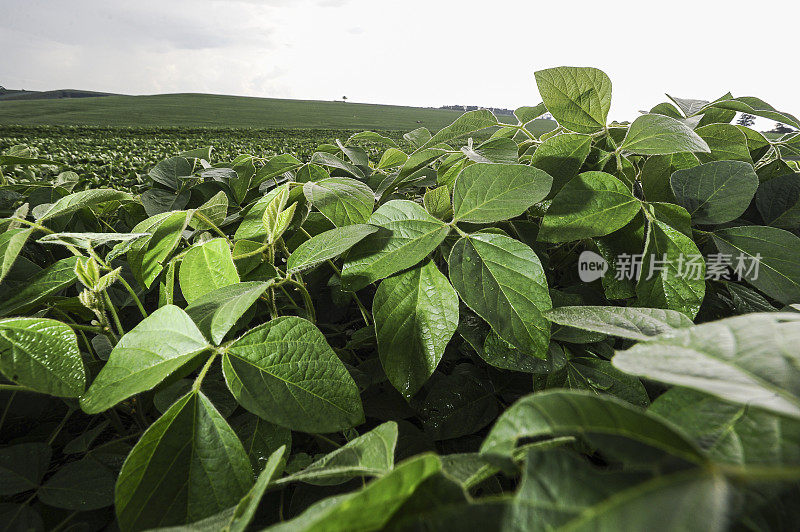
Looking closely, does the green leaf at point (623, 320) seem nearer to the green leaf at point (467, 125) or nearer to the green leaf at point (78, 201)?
the green leaf at point (467, 125)

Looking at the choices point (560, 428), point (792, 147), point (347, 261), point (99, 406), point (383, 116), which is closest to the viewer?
point (560, 428)

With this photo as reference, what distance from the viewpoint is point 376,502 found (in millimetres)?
132

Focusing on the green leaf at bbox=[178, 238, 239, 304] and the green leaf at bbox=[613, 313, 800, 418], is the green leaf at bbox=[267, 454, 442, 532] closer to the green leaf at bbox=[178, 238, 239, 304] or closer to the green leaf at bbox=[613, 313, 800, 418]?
the green leaf at bbox=[613, 313, 800, 418]

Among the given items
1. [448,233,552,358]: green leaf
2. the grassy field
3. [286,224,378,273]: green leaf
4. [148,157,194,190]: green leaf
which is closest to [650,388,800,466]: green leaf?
[448,233,552,358]: green leaf

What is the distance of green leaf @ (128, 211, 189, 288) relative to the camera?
385 mm

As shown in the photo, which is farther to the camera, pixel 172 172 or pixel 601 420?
pixel 172 172

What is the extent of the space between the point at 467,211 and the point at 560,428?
251mm

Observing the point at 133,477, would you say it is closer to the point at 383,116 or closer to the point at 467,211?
the point at 467,211

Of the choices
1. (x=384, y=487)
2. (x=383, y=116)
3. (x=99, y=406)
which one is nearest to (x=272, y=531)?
(x=384, y=487)

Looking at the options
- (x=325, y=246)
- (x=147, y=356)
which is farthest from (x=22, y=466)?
(x=325, y=246)

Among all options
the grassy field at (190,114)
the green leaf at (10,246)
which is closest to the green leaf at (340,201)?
the green leaf at (10,246)

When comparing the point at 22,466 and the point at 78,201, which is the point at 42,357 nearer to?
the point at 22,466

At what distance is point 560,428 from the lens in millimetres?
129

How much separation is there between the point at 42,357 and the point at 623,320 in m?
0.38
